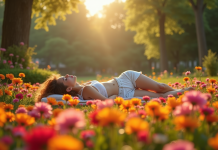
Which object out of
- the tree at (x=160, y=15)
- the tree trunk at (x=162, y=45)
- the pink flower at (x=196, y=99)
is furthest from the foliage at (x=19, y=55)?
the tree trunk at (x=162, y=45)

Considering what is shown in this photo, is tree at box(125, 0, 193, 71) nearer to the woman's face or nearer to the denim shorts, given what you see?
the denim shorts

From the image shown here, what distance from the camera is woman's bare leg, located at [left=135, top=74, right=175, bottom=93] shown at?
15.2ft

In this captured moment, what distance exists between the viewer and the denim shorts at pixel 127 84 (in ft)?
15.4

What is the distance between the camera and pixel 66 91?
4410 millimetres

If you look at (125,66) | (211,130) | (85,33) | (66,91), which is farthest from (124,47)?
(211,130)

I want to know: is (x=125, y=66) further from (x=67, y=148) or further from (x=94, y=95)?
(x=67, y=148)

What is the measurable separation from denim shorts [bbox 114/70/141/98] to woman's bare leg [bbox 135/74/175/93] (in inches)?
4.2

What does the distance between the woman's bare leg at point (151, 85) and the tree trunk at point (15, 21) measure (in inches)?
247

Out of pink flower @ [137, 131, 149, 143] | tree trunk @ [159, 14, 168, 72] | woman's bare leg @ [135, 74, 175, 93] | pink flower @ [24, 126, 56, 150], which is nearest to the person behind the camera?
pink flower @ [24, 126, 56, 150]

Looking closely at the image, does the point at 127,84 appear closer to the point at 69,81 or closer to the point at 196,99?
the point at 69,81

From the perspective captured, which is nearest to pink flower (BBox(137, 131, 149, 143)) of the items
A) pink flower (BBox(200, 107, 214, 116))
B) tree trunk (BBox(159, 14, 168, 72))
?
pink flower (BBox(200, 107, 214, 116))

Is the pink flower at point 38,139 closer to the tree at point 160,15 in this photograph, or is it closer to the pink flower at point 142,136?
the pink flower at point 142,136

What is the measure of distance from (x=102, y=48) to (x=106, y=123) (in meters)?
37.9

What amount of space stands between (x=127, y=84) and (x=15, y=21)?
631cm
